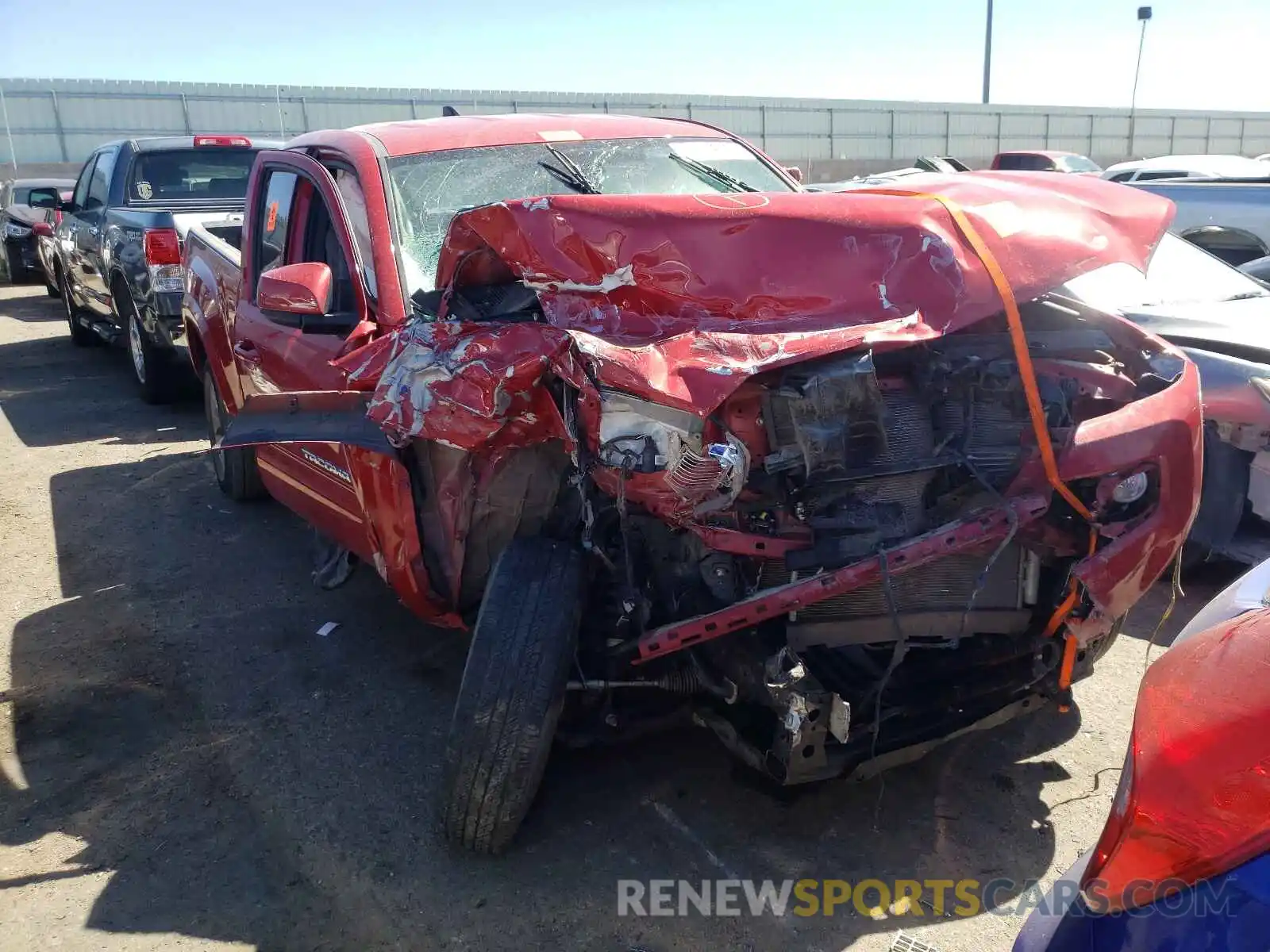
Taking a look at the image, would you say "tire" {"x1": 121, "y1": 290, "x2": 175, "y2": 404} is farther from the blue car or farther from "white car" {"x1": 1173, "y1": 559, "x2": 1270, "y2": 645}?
the blue car

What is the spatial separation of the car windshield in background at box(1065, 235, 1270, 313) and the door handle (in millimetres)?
3673

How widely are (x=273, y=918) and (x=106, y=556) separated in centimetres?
323

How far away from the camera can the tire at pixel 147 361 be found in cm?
802

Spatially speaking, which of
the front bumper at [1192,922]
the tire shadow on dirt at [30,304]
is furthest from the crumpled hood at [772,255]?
the tire shadow on dirt at [30,304]

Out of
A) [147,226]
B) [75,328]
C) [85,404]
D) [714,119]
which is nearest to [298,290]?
[147,226]

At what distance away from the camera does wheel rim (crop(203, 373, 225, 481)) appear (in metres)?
5.85

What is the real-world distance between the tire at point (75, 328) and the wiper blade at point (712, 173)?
841 centimetres

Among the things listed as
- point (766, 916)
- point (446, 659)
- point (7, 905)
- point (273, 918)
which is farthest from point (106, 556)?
point (766, 916)

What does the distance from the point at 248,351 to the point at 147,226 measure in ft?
12.4

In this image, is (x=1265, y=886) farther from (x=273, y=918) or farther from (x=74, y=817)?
(x=74, y=817)

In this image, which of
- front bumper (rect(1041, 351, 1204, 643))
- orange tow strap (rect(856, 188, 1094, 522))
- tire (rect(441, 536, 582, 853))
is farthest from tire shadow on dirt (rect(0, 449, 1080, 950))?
orange tow strap (rect(856, 188, 1094, 522))

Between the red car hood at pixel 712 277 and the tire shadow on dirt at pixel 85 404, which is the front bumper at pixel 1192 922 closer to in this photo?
the red car hood at pixel 712 277

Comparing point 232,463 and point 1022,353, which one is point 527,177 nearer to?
point 1022,353

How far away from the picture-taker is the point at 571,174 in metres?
4.05
